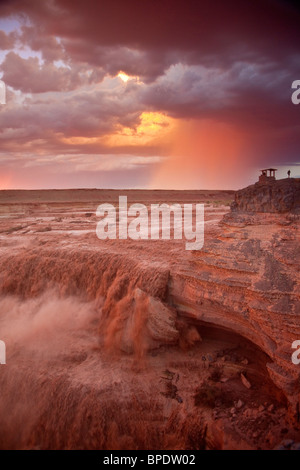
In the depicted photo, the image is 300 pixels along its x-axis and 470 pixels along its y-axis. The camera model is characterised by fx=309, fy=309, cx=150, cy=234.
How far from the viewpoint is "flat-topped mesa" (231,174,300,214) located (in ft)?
22.2

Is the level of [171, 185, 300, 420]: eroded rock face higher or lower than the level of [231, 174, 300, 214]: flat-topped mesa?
lower

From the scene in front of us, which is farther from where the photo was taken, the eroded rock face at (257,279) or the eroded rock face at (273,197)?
the eroded rock face at (273,197)

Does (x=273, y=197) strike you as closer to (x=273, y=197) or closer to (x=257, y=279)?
(x=273, y=197)

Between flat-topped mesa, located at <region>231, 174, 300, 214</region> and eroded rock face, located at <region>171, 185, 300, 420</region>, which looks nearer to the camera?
eroded rock face, located at <region>171, 185, 300, 420</region>

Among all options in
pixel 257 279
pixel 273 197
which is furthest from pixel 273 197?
pixel 257 279

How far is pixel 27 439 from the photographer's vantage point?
640 cm

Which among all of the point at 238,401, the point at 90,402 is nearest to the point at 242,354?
the point at 238,401

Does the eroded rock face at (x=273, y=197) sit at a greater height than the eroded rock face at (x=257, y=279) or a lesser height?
greater

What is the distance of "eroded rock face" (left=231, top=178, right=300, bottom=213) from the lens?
6759 millimetres

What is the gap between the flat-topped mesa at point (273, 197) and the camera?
6.76m

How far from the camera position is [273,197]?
7055 mm

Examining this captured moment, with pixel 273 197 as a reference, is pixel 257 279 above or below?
below

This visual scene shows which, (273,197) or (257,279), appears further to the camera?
(273,197)

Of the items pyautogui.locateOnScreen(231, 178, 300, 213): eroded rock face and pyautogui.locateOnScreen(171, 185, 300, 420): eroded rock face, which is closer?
pyautogui.locateOnScreen(171, 185, 300, 420): eroded rock face
